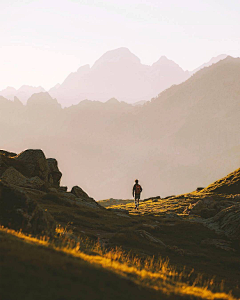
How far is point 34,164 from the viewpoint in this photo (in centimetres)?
4512

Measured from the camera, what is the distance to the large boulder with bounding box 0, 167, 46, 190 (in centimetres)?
3841

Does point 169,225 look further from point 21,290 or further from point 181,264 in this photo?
point 21,290

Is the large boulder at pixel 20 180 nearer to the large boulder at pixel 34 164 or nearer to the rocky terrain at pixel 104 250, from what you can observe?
the rocky terrain at pixel 104 250

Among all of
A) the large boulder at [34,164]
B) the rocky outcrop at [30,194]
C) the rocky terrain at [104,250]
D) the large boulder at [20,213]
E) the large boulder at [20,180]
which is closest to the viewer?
the rocky terrain at [104,250]

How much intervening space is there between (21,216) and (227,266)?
14465mm

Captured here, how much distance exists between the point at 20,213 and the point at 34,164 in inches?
1221

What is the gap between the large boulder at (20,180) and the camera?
3841 centimetres

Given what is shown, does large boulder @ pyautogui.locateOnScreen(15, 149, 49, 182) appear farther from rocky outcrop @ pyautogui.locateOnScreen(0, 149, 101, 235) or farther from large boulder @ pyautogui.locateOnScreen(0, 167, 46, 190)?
large boulder @ pyautogui.locateOnScreen(0, 167, 46, 190)

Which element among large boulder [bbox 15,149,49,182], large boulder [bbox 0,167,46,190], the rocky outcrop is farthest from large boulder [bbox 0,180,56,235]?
large boulder [bbox 15,149,49,182]

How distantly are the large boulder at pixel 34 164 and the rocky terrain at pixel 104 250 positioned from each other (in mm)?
170

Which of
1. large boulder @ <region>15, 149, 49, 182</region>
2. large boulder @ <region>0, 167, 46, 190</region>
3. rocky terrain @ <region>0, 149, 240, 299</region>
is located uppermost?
large boulder @ <region>15, 149, 49, 182</region>

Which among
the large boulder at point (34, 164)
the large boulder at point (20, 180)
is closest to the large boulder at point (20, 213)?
the large boulder at point (20, 180)

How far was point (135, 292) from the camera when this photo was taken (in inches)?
341

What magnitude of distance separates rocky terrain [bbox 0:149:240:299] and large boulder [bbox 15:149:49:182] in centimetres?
17
